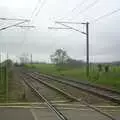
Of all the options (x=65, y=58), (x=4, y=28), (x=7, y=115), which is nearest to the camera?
(x=7, y=115)

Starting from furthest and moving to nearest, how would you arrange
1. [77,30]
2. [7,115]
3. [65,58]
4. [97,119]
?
1. [65,58]
2. [77,30]
3. [7,115]
4. [97,119]

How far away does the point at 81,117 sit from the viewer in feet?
48.0

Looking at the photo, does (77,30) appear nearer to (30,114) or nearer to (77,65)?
(30,114)

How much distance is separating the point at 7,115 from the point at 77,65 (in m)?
102

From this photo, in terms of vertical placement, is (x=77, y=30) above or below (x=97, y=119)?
above

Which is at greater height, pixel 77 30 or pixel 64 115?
pixel 77 30

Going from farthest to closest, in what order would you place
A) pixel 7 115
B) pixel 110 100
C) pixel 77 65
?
pixel 77 65 → pixel 110 100 → pixel 7 115

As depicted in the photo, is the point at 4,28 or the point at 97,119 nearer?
the point at 97,119

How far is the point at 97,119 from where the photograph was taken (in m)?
13.9

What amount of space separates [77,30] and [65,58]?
353 feet

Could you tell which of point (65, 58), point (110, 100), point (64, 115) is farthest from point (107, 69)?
point (65, 58)

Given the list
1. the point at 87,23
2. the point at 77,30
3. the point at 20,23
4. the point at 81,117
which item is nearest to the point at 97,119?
the point at 81,117

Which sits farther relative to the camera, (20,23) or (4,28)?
(4,28)

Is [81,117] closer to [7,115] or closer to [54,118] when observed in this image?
[54,118]
